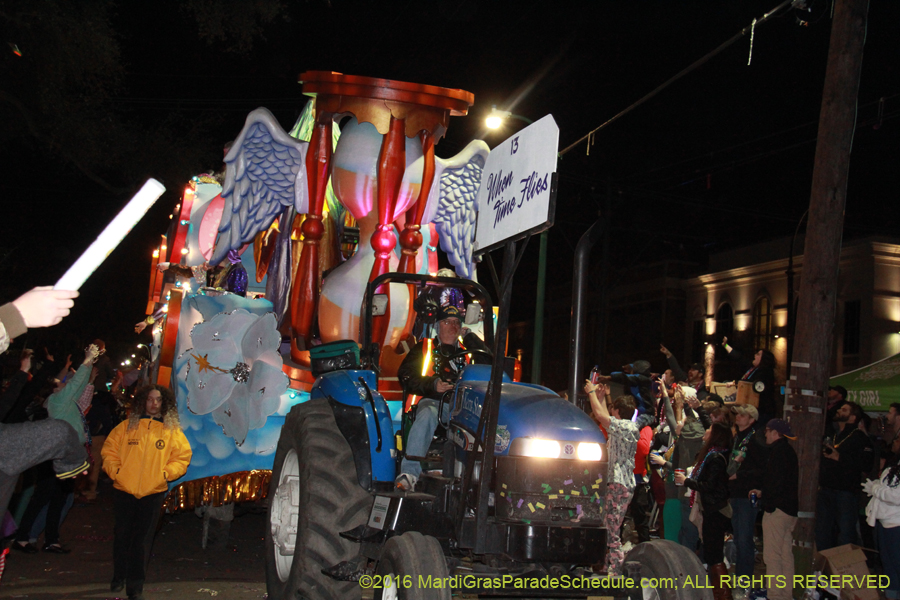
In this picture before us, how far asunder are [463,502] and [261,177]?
204 inches

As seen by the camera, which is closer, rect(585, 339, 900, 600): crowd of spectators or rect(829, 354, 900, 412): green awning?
rect(585, 339, 900, 600): crowd of spectators

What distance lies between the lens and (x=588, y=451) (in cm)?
405

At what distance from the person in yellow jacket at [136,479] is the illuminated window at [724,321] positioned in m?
32.8

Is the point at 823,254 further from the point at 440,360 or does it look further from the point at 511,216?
the point at 511,216

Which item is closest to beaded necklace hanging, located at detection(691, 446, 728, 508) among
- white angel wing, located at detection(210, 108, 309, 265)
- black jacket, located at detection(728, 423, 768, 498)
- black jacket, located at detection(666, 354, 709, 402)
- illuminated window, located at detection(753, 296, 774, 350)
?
black jacket, located at detection(728, 423, 768, 498)

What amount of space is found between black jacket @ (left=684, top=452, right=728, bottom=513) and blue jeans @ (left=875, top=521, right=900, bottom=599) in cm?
138

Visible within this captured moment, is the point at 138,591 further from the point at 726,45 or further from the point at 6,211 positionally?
the point at 6,211

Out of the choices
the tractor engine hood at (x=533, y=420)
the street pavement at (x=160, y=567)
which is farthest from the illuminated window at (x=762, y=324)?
the tractor engine hood at (x=533, y=420)

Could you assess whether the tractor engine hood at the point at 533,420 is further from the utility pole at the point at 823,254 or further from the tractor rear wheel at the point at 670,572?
the utility pole at the point at 823,254

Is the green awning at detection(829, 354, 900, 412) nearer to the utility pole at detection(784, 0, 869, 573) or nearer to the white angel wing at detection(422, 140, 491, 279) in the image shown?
the utility pole at detection(784, 0, 869, 573)

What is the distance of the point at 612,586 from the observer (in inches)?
152

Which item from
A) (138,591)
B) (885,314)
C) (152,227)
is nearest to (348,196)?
(138,591)

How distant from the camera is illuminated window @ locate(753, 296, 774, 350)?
109ft

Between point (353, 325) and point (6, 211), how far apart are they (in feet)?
74.5
